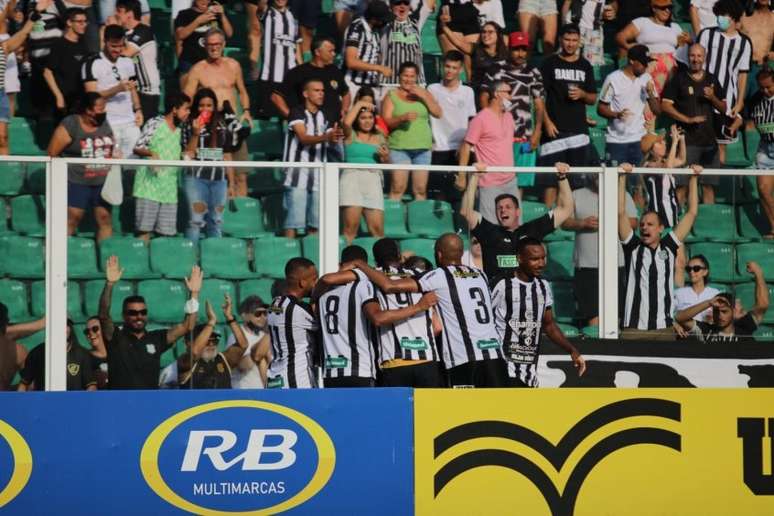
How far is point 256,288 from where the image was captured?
11227 millimetres

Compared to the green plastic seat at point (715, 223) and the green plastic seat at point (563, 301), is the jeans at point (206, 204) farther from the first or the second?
the green plastic seat at point (715, 223)

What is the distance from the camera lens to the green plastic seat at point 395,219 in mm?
11398

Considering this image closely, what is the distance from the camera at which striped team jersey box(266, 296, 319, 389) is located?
10.8 m

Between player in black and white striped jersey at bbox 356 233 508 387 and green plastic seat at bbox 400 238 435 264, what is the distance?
23.0 inches

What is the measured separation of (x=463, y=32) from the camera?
14.6 metres

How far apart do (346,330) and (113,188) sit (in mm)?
2254

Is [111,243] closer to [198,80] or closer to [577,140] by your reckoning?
[198,80]

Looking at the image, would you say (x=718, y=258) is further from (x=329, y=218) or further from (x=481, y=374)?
(x=329, y=218)

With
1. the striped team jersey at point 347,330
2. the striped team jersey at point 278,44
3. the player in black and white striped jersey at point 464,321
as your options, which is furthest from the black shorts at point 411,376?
the striped team jersey at point 278,44

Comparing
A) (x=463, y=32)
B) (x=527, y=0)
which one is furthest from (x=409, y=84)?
(x=527, y=0)

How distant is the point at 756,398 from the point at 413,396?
2.34 m

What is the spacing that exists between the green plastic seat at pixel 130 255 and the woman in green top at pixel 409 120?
2.73 meters

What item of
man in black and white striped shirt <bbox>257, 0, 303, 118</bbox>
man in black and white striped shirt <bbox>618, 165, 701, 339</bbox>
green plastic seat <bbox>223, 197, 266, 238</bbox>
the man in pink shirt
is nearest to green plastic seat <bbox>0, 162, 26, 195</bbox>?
green plastic seat <bbox>223, 197, 266, 238</bbox>

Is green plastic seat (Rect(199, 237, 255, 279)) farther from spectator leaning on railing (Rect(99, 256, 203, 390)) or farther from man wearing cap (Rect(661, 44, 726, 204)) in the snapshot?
man wearing cap (Rect(661, 44, 726, 204))
